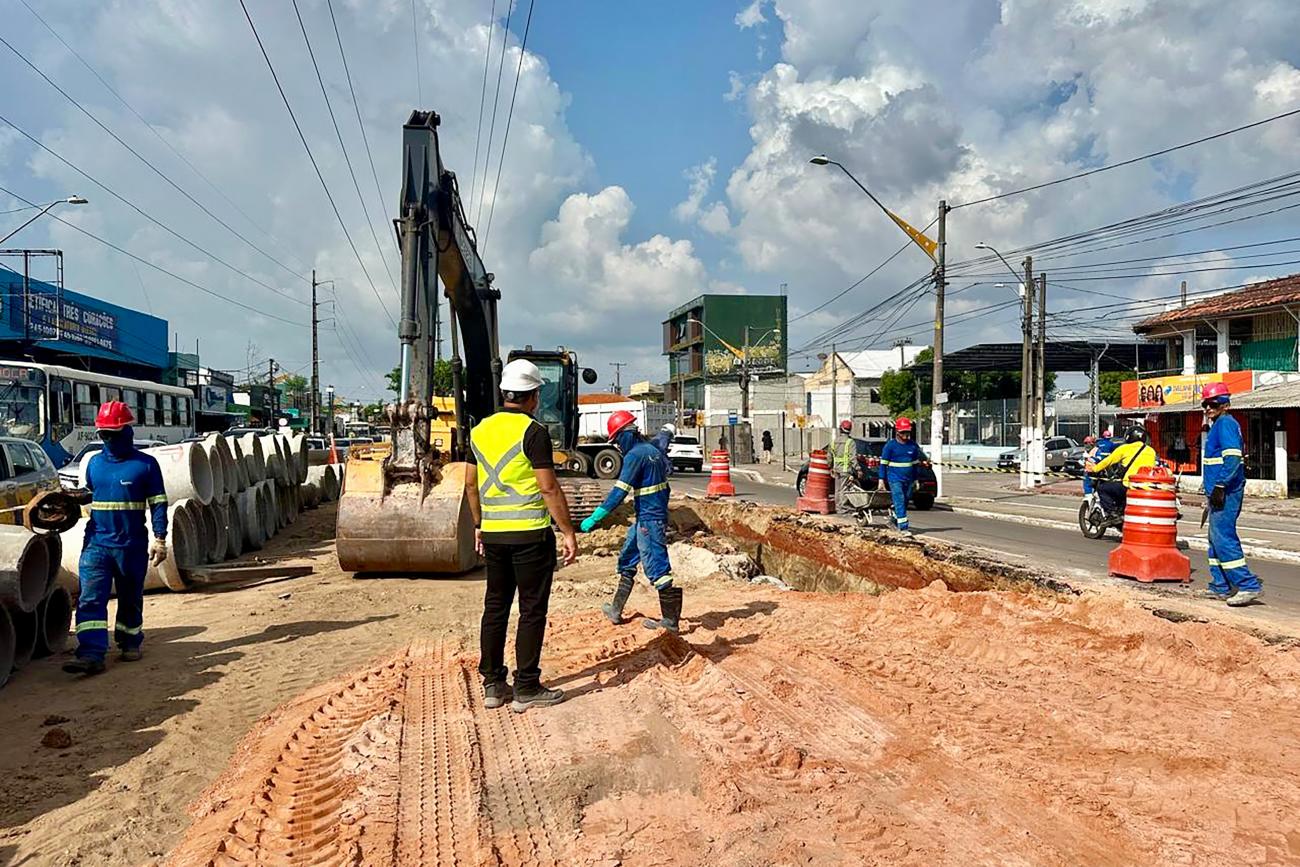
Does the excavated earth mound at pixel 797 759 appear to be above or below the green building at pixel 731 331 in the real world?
below

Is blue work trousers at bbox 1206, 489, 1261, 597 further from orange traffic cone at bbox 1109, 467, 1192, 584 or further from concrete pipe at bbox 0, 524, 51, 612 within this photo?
concrete pipe at bbox 0, 524, 51, 612

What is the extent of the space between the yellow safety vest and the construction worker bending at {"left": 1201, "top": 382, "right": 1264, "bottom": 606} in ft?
20.3

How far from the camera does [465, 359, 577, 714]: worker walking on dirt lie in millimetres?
4867

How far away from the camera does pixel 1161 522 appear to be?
873cm

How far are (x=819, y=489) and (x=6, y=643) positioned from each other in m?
13.1

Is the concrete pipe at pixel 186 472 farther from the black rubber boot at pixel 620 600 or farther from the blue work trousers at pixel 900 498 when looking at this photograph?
the blue work trousers at pixel 900 498

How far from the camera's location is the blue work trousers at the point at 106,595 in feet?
20.0

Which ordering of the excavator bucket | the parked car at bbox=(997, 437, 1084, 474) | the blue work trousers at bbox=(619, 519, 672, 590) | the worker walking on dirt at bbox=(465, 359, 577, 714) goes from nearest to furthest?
the worker walking on dirt at bbox=(465, 359, 577, 714)
the blue work trousers at bbox=(619, 519, 672, 590)
the excavator bucket
the parked car at bbox=(997, 437, 1084, 474)

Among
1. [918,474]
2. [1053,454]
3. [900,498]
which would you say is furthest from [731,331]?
[900,498]

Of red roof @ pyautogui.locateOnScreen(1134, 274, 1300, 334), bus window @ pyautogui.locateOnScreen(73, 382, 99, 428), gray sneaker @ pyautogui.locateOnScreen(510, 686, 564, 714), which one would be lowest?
gray sneaker @ pyautogui.locateOnScreen(510, 686, 564, 714)

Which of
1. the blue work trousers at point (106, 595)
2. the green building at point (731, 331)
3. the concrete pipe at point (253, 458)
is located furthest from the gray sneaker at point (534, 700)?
the green building at point (731, 331)

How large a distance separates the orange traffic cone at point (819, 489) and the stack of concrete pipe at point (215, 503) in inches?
370

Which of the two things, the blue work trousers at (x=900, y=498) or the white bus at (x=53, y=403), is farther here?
the white bus at (x=53, y=403)

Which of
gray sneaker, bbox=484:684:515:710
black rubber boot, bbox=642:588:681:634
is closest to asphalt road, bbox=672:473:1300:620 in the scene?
black rubber boot, bbox=642:588:681:634
